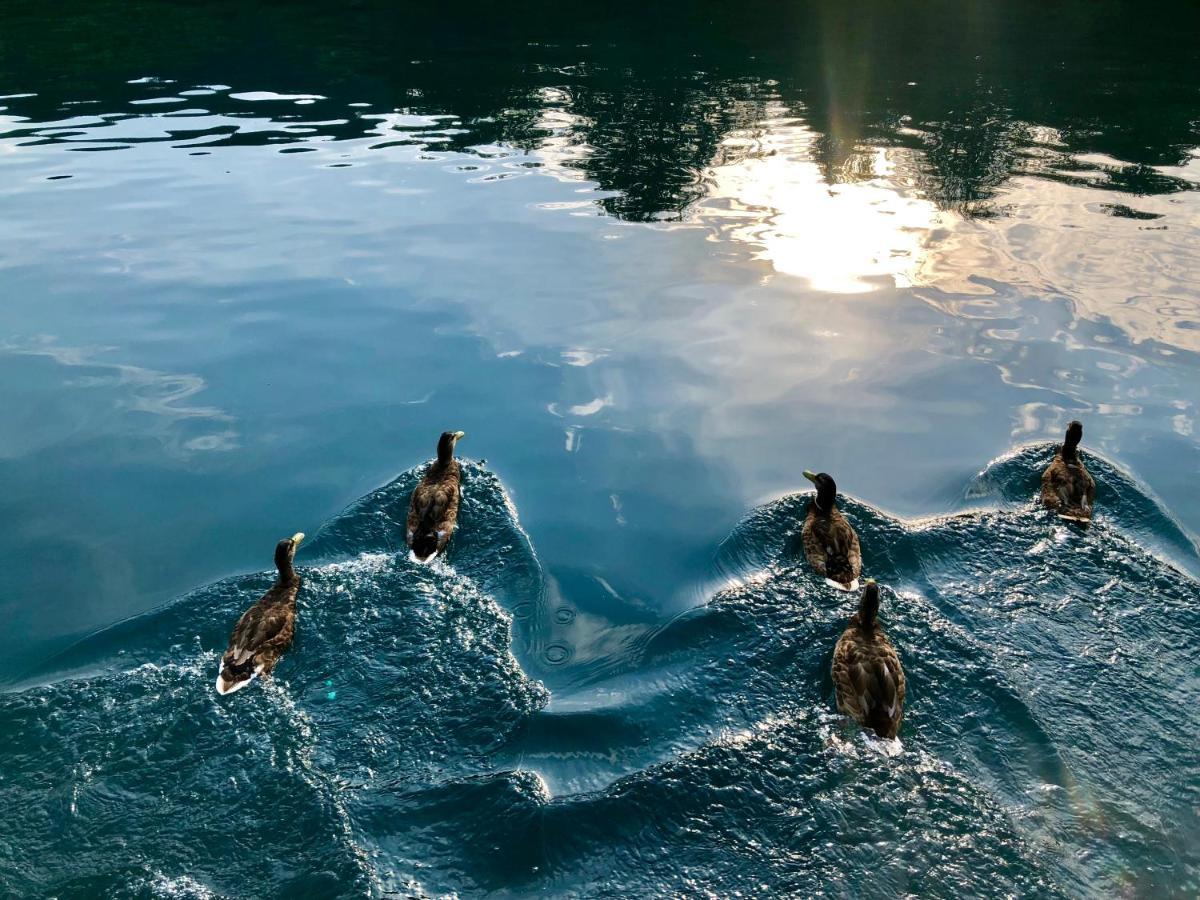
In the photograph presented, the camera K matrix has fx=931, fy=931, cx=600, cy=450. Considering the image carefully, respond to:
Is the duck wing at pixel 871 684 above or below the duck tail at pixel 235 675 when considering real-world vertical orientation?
below

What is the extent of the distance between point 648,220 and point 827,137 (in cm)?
797

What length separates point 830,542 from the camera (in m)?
9.70

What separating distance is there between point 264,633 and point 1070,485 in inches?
340

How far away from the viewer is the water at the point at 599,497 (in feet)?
22.6

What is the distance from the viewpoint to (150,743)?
7418 mm

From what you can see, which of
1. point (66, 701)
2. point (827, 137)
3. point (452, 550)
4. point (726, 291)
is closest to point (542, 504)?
point (452, 550)

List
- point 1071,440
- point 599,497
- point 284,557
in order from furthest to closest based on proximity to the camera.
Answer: point 599,497, point 1071,440, point 284,557

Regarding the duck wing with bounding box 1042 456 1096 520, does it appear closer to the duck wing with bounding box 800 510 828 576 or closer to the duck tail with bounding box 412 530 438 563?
the duck wing with bounding box 800 510 828 576

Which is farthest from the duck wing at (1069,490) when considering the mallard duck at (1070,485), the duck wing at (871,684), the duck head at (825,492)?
the duck wing at (871,684)

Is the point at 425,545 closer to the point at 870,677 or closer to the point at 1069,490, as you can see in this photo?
the point at 870,677

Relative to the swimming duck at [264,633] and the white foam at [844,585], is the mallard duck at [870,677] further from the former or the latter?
the swimming duck at [264,633]

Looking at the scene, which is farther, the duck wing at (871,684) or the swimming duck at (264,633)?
the swimming duck at (264,633)

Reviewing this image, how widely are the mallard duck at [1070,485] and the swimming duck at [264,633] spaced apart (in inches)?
323

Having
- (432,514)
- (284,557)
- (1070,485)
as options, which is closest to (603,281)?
(432,514)
